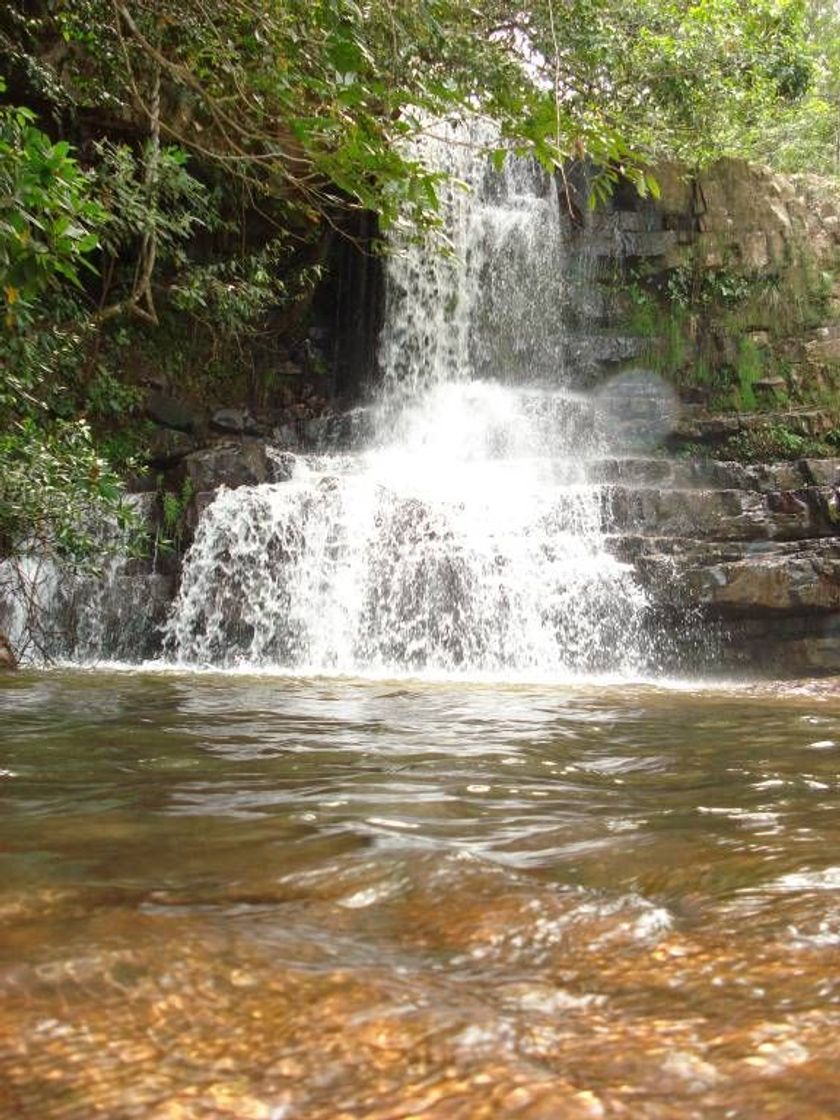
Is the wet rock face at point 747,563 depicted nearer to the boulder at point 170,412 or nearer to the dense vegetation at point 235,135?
the dense vegetation at point 235,135

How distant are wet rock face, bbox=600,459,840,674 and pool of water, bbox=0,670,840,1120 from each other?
24.5ft

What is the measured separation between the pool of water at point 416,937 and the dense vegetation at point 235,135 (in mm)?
2118

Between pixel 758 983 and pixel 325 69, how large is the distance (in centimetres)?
550

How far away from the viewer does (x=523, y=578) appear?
430 inches

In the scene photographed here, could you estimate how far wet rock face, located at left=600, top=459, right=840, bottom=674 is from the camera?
10.9 meters

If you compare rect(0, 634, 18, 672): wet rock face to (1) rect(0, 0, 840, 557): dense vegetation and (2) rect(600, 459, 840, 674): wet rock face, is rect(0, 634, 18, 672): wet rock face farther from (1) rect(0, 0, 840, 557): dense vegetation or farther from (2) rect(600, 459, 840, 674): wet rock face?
(2) rect(600, 459, 840, 674): wet rock face

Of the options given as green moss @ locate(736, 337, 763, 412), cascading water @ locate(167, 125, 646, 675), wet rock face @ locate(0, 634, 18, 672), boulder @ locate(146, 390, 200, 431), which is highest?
green moss @ locate(736, 337, 763, 412)

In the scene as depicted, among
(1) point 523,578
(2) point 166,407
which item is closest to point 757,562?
(1) point 523,578

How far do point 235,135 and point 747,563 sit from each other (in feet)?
27.9

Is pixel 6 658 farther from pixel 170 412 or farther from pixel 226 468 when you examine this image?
pixel 170 412

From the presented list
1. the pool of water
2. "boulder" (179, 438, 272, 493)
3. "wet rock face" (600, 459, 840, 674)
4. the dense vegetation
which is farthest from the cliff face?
the pool of water

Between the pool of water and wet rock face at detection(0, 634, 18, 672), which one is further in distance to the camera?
wet rock face at detection(0, 634, 18, 672)

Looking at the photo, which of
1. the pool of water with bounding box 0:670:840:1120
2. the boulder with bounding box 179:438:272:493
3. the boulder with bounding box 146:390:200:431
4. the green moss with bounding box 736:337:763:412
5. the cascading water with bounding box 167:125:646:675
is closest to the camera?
the pool of water with bounding box 0:670:840:1120

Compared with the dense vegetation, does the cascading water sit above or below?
below
